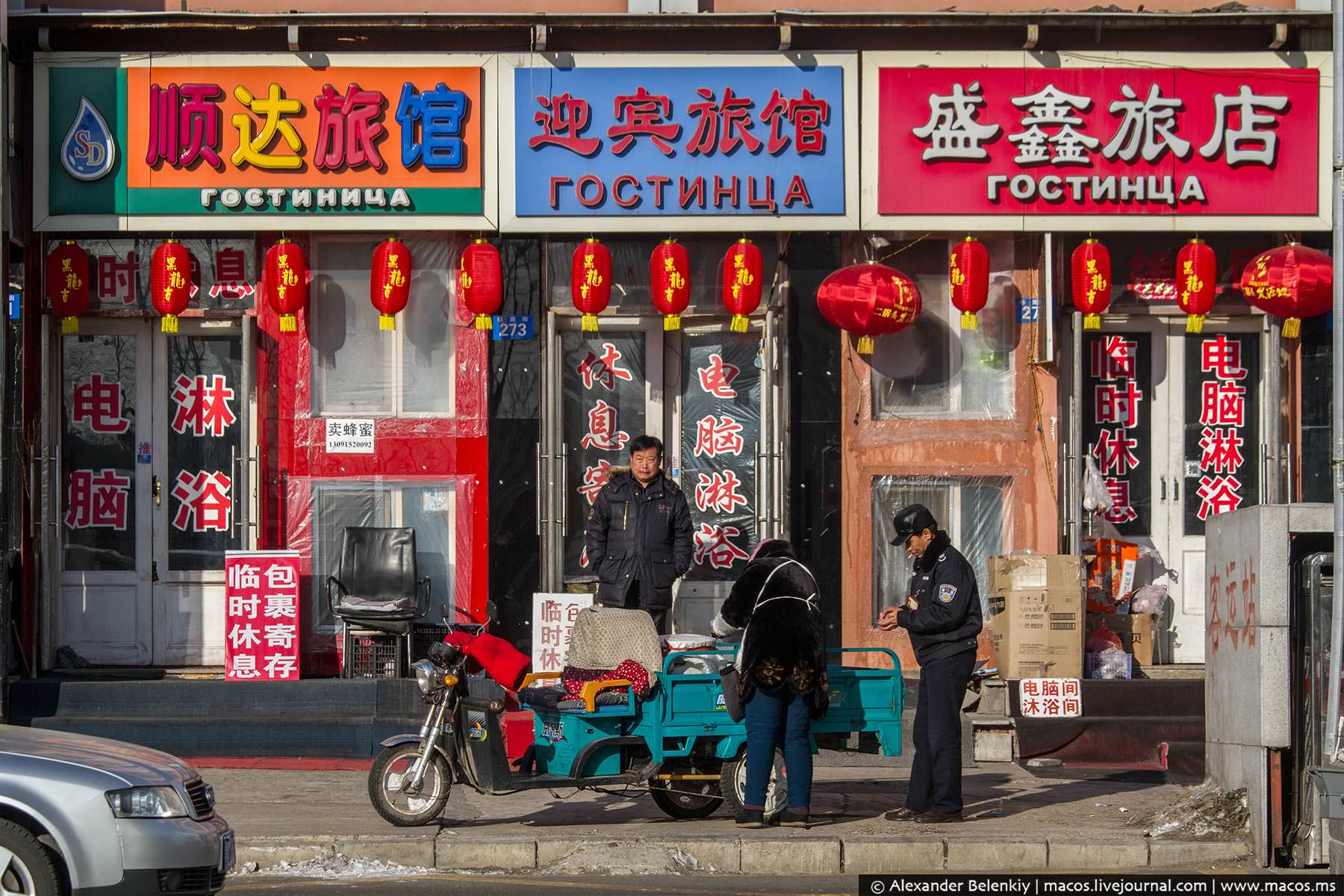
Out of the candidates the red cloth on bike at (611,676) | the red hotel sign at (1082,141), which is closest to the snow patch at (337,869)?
the red cloth on bike at (611,676)

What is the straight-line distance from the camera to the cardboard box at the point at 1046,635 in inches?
527

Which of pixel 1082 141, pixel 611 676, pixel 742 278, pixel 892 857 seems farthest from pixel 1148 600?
pixel 611 676

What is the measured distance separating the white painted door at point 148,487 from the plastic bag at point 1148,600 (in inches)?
302

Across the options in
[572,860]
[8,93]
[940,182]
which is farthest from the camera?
[940,182]

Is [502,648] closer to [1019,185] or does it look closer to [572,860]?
[572,860]

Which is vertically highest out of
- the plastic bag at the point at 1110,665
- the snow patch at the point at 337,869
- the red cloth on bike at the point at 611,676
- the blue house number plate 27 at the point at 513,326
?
the blue house number plate 27 at the point at 513,326

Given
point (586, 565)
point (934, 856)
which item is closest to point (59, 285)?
point (586, 565)

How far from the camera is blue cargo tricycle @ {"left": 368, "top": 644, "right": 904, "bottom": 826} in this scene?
9.73m

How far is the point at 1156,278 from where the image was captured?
14.4 m

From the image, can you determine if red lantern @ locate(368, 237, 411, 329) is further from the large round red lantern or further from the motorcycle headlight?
the motorcycle headlight

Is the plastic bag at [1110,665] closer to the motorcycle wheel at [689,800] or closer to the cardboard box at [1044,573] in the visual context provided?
the cardboard box at [1044,573]

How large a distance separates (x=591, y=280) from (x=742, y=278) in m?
1.25

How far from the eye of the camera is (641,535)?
12820 millimetres

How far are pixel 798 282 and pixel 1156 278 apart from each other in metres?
3.12
